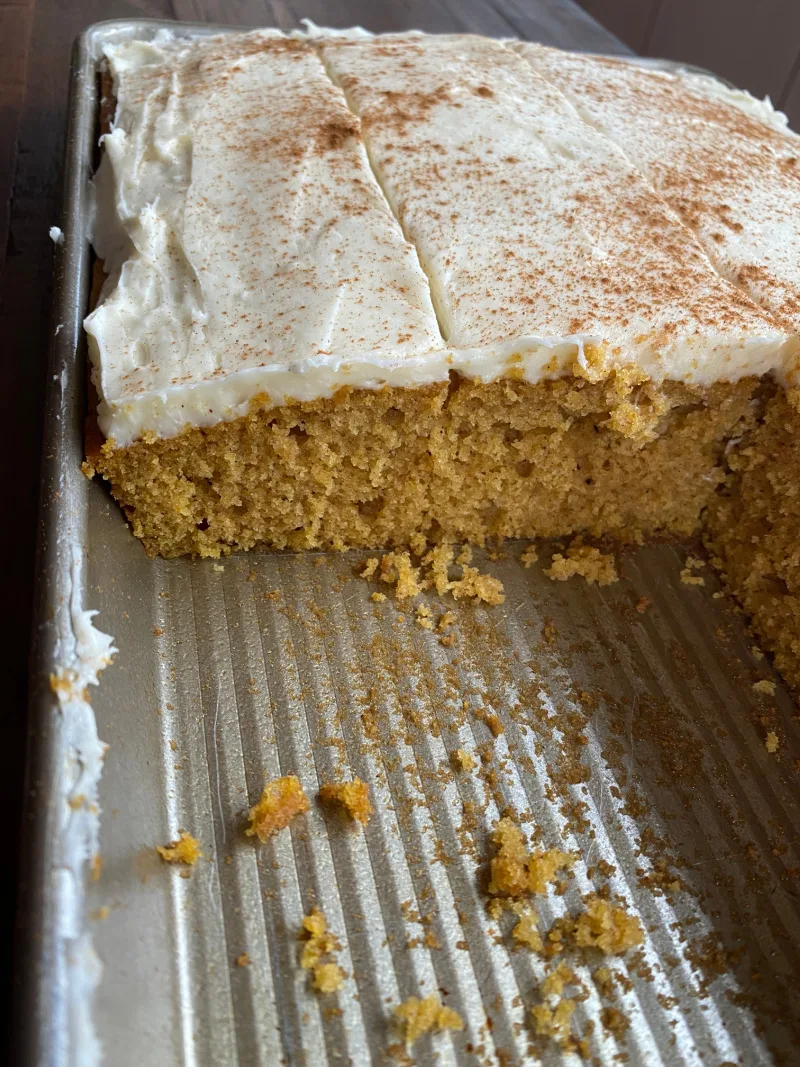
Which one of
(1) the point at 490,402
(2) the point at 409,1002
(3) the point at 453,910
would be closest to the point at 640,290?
(1) the point at 490,402

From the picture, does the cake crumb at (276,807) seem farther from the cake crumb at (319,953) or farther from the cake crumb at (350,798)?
the cake crumb at (319,953)

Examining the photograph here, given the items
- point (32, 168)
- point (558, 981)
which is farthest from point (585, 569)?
point (32, 168)

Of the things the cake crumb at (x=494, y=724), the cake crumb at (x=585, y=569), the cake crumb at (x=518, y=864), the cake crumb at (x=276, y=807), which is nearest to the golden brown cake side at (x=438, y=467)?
the cake crumb at (x=585, y=569)

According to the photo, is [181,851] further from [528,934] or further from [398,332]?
[398,332]

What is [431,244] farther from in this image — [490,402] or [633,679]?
[633,679]

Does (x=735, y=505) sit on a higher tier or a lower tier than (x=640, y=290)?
lower

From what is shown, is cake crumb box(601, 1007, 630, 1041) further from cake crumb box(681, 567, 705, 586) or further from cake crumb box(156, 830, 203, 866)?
cake crumb box(681, 567, 705, 586)

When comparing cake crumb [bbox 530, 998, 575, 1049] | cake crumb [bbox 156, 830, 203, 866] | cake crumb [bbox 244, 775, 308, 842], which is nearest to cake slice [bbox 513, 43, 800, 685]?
cake crumb [bbox 530, 998, 575, 1049]
